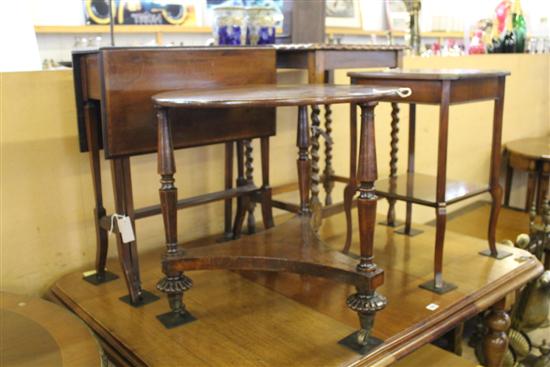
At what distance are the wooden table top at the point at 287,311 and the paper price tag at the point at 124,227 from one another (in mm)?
195

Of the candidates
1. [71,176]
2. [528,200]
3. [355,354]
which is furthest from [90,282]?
[528,200]

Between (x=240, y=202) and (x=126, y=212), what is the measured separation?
59cm

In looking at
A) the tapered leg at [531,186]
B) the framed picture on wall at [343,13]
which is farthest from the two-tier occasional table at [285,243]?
the framed picture on wall at [343,13]

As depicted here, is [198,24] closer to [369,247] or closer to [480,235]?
[480,235]

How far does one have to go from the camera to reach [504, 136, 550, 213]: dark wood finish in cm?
307

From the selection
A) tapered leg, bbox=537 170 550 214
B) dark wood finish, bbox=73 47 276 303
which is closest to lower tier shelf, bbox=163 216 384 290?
dark wood finish, bbox=73 47 276 303

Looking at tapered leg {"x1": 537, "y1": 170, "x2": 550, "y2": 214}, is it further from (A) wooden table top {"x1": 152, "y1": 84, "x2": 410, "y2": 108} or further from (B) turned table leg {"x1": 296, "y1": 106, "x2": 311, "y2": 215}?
(A) wooden table top {"x1": 152, "y1": 84, "x2": 410, "y2": 108}

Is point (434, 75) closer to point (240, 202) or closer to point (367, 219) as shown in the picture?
point (367, 219)

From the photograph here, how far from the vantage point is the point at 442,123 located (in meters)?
1.57

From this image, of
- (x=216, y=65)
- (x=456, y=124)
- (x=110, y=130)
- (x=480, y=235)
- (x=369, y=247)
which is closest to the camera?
(x=369, y=247)

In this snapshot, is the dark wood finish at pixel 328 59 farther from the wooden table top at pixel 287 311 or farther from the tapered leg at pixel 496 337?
the tapered leg at pixel 496 337

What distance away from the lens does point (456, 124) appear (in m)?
3.21

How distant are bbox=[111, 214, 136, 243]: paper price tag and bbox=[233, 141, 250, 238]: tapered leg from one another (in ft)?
1.85

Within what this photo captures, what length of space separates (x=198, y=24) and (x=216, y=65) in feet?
11.6
